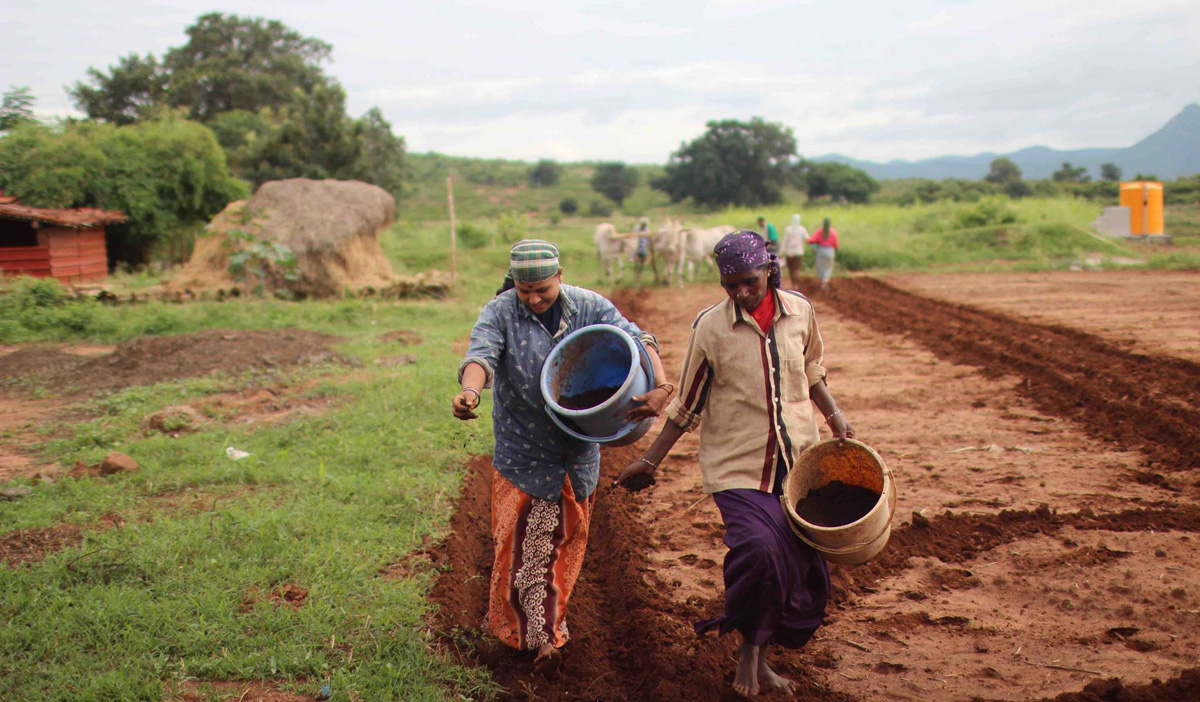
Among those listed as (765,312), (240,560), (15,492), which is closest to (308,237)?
(15,492)

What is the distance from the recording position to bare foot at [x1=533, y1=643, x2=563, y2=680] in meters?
3.47

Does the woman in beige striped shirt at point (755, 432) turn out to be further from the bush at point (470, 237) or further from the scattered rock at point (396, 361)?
the bush at point (470, 237)

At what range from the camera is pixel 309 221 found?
16.6 metres

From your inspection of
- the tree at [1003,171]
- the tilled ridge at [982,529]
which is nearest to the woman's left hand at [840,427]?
the tilled ridge at [982,529]

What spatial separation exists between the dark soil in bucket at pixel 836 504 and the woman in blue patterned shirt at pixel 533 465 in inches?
30.1

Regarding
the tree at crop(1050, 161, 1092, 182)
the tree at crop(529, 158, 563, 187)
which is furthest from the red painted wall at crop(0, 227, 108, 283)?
the tree at crop(1050, 161, 1092, 182)

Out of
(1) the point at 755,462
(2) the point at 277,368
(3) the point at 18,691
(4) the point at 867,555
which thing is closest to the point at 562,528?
(1) the point at 755,462

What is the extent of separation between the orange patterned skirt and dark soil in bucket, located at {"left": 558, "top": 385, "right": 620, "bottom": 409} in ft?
1.15

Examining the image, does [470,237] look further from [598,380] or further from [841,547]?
[841,547]

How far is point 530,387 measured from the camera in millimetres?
3383

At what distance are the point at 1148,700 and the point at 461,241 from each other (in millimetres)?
26558

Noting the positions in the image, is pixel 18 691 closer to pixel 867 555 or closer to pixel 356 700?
pixel 356 700

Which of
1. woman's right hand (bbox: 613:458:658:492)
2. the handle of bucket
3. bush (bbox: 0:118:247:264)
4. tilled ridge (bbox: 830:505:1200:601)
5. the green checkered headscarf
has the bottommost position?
tilled ridge (bbox: 830:505:1200:601)

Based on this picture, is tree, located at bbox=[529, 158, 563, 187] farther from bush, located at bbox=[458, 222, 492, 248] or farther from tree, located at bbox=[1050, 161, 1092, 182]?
bush, located at bbox=[458, 222, 492, 248]
